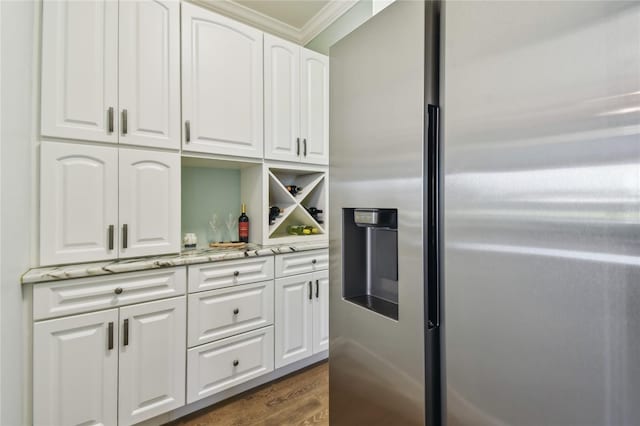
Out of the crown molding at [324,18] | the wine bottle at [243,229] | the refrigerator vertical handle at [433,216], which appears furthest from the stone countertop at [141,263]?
the crown molding at [324,18]

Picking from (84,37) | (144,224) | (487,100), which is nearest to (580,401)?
(487,100)

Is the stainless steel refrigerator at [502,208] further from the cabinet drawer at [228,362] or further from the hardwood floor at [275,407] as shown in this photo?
the cabinet drawer at [228,362]

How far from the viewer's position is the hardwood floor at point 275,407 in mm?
1711

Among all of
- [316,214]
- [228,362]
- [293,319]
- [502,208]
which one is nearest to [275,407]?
[228,362]

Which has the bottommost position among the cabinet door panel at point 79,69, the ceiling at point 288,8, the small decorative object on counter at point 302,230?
the small decorative object on counter at point 302,230

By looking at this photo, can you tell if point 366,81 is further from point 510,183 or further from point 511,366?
point 511,366

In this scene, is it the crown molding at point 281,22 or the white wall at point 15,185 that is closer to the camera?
the white wall at point 15,185

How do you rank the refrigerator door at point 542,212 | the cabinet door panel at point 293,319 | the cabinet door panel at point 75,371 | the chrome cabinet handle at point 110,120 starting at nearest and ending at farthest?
the refrigerator door at point 542,212, the cabinet door panel at point 75,371, the chrome cabinet handle at point 110,120, the cabinet door panel at point 293,319

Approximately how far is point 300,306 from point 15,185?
1.70m

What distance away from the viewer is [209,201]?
92.1 inches

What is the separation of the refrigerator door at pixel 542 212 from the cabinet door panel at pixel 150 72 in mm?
1612

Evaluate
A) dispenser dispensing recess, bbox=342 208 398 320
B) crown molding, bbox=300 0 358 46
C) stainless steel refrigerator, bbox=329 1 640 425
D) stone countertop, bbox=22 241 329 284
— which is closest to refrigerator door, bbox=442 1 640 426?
stainless steel refrigerator, bbox=329 1 640 425

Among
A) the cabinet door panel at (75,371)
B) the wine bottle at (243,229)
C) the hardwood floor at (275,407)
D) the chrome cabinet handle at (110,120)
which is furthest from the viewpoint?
the wine bottle at (243,229)

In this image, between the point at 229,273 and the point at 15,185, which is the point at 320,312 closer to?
the point at 229,273
